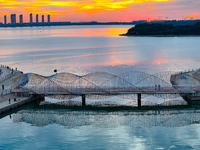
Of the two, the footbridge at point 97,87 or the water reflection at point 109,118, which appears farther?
the footbridge at point 97,87

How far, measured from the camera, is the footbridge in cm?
4244

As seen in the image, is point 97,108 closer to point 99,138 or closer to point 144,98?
point 144,98

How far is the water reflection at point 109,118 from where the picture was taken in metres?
36.1

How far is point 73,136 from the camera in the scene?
105ft

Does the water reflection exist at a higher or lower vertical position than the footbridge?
lower

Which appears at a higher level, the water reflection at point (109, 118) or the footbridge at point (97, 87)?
the footbridge at point (97, 87)

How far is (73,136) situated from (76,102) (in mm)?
12738

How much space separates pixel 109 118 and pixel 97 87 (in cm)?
575

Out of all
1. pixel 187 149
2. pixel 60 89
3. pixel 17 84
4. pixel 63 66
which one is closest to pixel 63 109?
pixel 60 89

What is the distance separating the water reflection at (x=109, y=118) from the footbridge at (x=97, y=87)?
2593 millimetres

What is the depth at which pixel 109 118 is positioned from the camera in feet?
125

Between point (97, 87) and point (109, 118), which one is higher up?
point (97, 87)

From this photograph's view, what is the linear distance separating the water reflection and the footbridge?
2593 mm

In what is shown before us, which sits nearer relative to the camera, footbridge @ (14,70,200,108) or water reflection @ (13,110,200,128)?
water reflection @ (13,110,200,128)
